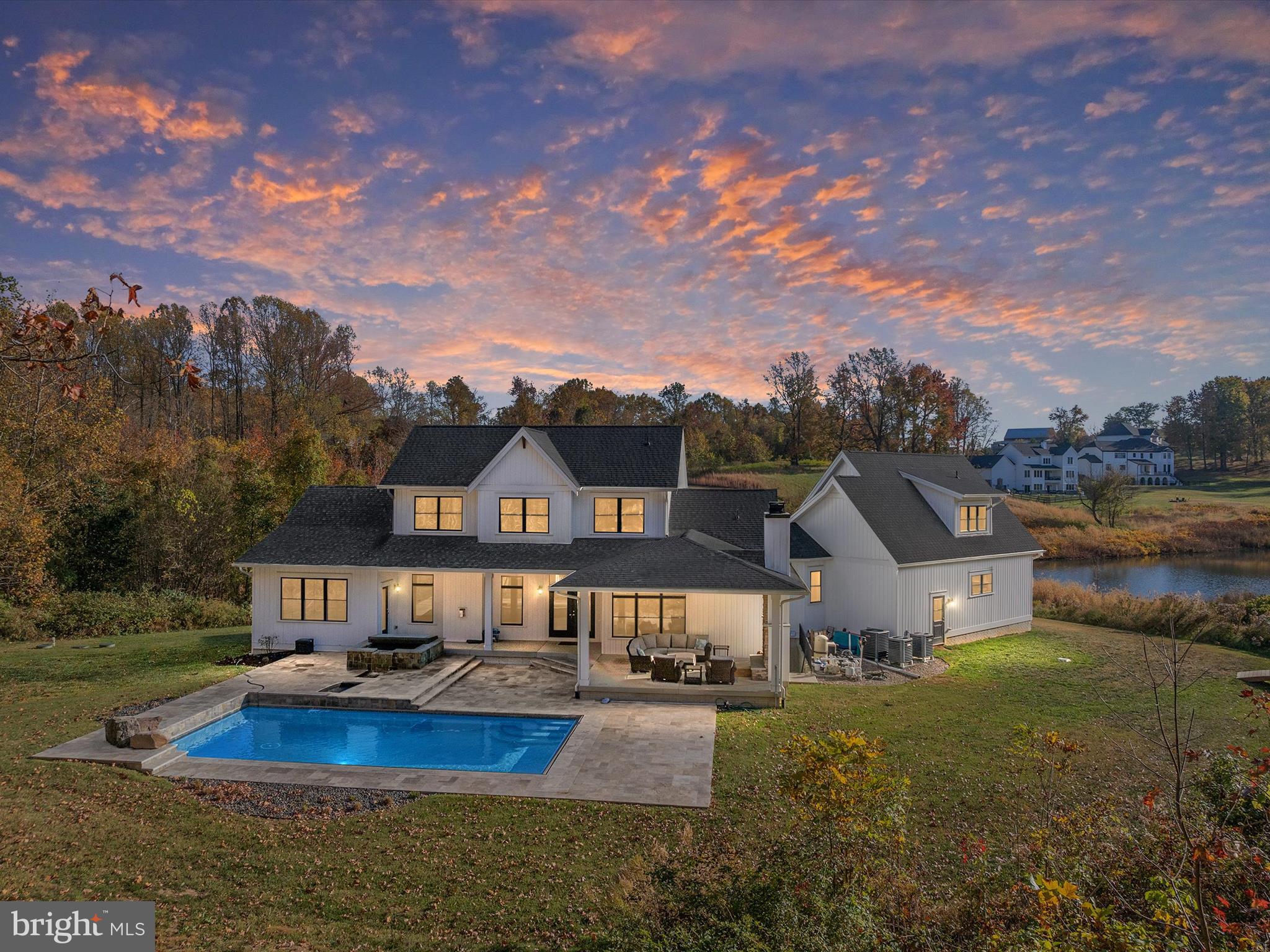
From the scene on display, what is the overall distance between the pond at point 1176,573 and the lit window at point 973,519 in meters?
15.2

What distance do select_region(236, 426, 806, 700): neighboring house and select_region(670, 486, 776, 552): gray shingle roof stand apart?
0.06 metres

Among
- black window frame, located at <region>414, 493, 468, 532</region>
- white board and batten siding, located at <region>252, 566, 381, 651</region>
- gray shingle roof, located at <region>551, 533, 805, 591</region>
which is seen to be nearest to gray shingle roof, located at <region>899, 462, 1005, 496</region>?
gray shingle roof, located at <region>551, 533, 805, 591</region>

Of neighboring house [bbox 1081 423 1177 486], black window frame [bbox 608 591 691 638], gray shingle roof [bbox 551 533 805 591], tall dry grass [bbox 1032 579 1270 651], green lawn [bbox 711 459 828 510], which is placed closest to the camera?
gray shingle roof [bbox 551 533 805 591]

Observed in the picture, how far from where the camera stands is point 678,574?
606 inches

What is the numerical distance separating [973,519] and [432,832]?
69.9 feet

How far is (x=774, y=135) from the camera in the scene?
18219 mm

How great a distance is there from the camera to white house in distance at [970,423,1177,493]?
255 feet

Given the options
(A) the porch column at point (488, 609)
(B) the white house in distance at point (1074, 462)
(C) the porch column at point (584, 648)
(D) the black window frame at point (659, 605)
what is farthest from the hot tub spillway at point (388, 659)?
(B) the white house in distance at point (1074, 462)

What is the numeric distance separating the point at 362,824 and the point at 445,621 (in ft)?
35.9

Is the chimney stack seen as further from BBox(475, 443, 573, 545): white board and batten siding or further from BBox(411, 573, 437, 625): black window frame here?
BBox(411, 573, 437, 625): black window frame

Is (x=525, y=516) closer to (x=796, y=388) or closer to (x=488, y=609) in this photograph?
(x=488, y=609)

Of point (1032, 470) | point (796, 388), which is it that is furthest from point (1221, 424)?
point (796, 388)

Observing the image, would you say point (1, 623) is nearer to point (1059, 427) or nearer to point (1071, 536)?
point (1071, 536)

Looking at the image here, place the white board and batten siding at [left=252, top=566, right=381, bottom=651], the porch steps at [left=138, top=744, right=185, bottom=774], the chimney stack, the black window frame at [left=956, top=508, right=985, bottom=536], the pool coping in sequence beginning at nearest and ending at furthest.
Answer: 1. the porch steps at [left=138, top=744, right=185, bottom=774]
2. the pool coping
3. the chimney stack
4. the white board and batten siding at [left=252, top=566, right=381, bottom=651]
5. the black window frame at [left=956, top=508, right=985, bottom=536]
